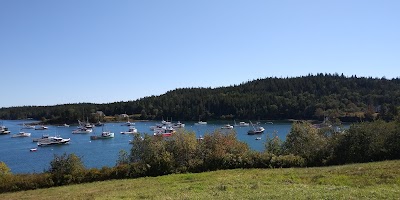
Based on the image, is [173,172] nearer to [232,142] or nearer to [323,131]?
[232,142]

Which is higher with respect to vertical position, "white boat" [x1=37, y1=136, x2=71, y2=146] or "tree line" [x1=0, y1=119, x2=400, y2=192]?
"tree line" [x1=0, y1=119, x2=400, y2=192]

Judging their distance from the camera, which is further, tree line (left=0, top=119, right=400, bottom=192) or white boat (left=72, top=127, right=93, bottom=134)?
white boat (left=72, top=127, right=93, bottom=134)

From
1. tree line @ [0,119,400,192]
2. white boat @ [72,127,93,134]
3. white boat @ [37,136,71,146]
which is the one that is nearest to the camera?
tree line @ [0,119,400,192]

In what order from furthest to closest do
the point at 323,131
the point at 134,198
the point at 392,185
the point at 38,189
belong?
the point at 323,131 < the point at 38,189 < the point at 134,198 < the point at 392,185

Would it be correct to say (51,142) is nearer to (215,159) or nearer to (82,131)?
(82,131)

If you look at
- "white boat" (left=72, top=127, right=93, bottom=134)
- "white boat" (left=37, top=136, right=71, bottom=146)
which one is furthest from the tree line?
"white boat" (left=72, top=127, right=93, bottom=134)

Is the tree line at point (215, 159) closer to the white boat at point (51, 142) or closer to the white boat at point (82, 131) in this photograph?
the white boat at point (51, 142)

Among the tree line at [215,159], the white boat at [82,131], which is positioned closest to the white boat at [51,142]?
the white boat at [82,131]

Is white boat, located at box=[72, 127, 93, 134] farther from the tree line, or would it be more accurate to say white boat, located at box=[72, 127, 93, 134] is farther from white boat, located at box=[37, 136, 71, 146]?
the tree line

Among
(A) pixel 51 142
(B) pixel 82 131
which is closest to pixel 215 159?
(A) pixel 51 142

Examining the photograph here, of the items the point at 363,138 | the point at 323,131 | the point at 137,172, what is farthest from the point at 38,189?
the point at 323,131

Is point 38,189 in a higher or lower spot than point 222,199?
lower

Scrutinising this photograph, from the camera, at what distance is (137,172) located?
37281 millimetres

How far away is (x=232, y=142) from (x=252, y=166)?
31.9ft
